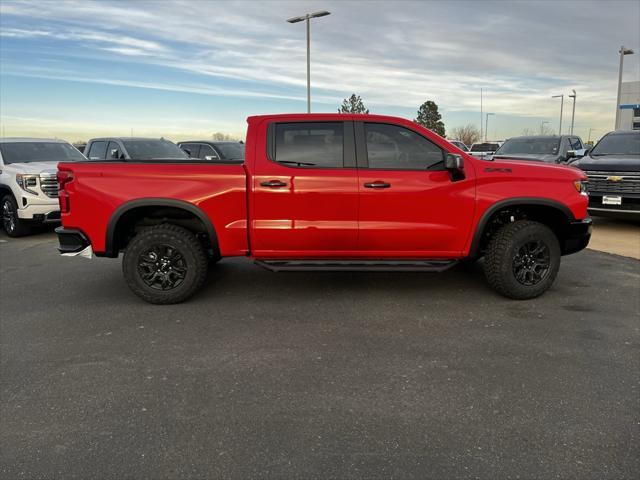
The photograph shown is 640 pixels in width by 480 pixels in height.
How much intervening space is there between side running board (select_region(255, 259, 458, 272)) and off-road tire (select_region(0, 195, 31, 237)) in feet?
21.9

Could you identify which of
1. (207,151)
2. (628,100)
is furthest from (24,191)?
(628,100)

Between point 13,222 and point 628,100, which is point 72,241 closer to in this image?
point 13,222

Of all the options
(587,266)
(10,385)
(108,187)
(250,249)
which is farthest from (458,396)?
(587,266)

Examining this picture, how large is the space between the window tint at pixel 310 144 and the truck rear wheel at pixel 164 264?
1.27 meters

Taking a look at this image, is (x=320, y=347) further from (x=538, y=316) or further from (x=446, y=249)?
(x=538, y=316)

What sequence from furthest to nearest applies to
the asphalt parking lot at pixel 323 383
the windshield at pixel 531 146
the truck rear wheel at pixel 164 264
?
the windshield at pixel 531 146
the truck rear wheel at pixel 164 264
the asphalt parking lot at pixel 323 383

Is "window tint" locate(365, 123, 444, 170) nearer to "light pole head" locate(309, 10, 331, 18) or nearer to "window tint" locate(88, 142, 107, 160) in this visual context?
"window tint" locate(88, 142, 107, 160)

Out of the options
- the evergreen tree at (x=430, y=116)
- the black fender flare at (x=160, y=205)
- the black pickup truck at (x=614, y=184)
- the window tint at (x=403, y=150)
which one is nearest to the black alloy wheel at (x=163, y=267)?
the black fender flare at (x=160, y=205)

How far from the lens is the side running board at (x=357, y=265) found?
521cm

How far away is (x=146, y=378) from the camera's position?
3.67 m

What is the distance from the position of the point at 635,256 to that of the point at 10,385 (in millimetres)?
7942

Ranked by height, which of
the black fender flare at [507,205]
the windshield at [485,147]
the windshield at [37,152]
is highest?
the windshield at [485,147]

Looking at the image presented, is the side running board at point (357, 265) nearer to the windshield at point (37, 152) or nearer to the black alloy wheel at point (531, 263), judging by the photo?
the black alloy wheel at point (531, 263)

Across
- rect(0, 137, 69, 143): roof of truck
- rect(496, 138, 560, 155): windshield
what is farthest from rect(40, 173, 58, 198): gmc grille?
rect(496, 138, 560, 155): windshield
